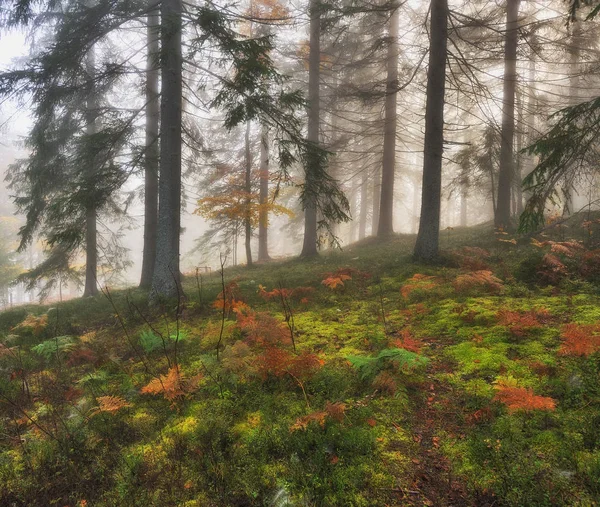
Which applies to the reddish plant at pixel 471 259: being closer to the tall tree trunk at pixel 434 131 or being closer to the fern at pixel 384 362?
the tall tree trunk at pixel 434 131

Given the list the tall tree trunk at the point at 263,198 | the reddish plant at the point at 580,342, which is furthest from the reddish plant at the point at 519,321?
the tall tree trunk at the point at 263,198

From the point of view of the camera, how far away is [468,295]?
659cm

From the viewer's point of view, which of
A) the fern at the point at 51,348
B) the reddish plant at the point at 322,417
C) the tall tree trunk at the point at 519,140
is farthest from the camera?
the tall tree trunk at the point at 519,140

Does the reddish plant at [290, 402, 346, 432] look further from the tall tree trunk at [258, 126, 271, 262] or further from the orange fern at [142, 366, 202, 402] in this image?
the tall tree trunk at [258, 126, 271, 262]

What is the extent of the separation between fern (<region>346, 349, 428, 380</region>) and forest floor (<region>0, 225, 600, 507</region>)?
25 mm

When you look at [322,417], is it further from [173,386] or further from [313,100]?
[313,100]

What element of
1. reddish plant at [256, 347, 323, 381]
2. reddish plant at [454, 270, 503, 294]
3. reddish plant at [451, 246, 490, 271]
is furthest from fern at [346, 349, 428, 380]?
reddish plant at [451, 246, 490, 271]

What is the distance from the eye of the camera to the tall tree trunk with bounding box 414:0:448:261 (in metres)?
8.83

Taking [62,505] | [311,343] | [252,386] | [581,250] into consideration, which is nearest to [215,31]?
[311,343]

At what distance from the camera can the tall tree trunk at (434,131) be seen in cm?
883

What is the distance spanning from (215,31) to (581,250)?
9578 mm

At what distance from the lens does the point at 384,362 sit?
412 cm

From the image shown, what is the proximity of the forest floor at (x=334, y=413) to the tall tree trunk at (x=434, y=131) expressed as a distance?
10.5 ft

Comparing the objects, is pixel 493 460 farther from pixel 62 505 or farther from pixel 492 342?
pixel 62 505
